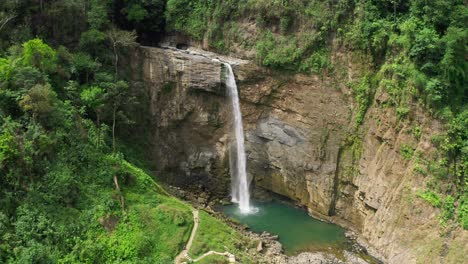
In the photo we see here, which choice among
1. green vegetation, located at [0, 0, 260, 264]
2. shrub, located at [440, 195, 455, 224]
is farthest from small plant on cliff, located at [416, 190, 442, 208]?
green vegetation, located at [0, 0, 260, 264]

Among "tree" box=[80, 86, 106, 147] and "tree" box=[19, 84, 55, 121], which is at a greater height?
"tree" box=[19, 84, 55, 121]

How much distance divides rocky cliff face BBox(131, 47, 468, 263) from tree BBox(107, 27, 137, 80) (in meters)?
1.36

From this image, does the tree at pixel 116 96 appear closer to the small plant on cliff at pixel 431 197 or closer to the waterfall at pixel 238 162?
the waterfall at pixel 238 162

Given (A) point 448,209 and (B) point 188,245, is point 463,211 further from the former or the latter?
(B) point 188,245

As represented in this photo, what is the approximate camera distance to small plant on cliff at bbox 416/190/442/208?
21.2m

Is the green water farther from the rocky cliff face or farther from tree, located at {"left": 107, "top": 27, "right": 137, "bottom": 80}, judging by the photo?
tree, located at {"left": 107, "top": 27, "right": 137, "bottom": 80}

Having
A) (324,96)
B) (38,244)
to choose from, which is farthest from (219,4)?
(38,244)

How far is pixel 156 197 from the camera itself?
23031mm

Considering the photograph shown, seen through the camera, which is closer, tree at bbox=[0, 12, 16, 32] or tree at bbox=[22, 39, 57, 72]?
tree at bbox=[22, 39, 57, 72]

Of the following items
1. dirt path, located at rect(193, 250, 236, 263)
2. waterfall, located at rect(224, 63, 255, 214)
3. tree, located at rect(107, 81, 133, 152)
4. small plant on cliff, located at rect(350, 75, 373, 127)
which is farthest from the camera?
waterfall, located at rect(224, 63, 255, 214)

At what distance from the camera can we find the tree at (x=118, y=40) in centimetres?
2802

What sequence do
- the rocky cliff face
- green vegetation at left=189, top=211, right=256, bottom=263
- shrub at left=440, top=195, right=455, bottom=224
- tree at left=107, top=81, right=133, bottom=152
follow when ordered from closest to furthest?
1. shrub at left=440, top=195, right=455, bottom=224
2. green vegetation at left=189, top=211, right=256, bottom=263
3. the rocky cliff face
4. tree at left=107, top=81, right=133, bottom=152

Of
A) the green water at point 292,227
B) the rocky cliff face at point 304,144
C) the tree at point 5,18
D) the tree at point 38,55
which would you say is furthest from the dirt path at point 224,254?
the tree at point 5,18

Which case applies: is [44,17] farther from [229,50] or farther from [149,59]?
[229,50]
